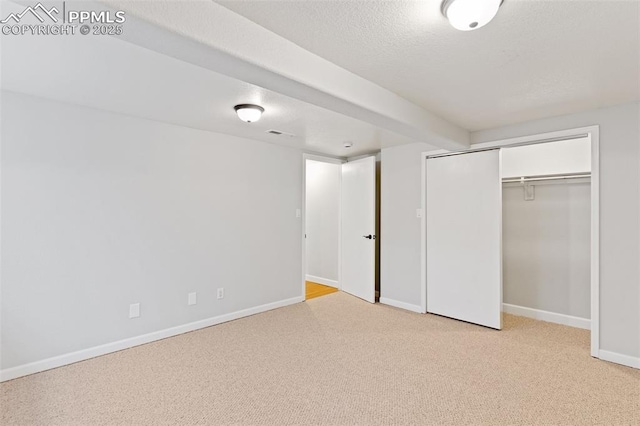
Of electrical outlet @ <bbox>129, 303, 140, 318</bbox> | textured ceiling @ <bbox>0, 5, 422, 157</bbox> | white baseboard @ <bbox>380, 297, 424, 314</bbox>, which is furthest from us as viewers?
white baseboard @ <bbox>380, 297, 424, 314</bbox>

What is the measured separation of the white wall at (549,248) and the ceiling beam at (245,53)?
270 centimetres

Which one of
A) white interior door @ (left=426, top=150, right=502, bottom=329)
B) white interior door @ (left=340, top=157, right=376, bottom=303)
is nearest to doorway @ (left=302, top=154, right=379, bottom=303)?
white interior door @ (left=340, top=157, right=376, bottom=303)

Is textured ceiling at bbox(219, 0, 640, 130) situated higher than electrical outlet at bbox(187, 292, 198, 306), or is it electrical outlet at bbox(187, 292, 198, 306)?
textured ceiling at bbox(219, 0, 640, 130)

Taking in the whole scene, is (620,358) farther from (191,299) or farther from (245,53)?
(191,299)

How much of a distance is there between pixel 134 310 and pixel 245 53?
9.33 feet

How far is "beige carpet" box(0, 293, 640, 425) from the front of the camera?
2.13 meters

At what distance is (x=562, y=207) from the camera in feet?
13.0

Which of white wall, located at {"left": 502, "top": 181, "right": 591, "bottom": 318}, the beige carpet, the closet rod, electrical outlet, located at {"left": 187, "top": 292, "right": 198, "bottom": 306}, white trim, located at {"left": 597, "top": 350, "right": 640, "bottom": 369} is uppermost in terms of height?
the closet rod

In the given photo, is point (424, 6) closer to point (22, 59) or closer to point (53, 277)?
point (22, 59)

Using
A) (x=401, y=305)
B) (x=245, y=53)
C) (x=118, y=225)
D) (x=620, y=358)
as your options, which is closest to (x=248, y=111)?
(x=245, y=53)

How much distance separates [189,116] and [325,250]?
3.56 meters

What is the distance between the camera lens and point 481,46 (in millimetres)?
1932

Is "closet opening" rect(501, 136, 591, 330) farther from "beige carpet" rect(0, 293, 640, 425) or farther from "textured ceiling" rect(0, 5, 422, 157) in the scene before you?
"textured ceiling" rect(0, 5, 422, 157)

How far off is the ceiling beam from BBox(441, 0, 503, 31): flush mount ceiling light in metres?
0.78
